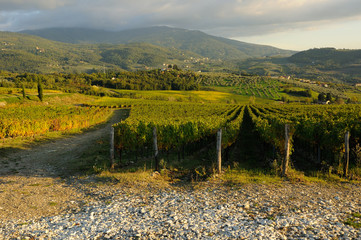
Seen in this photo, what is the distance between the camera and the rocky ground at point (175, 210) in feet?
24.7

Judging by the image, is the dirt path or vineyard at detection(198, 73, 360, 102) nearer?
the dirt path

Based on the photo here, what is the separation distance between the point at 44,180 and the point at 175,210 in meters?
9.23

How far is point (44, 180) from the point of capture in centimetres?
1345

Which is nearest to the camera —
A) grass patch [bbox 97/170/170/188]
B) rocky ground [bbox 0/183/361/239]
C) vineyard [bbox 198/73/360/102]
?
rocky ground [bbox 0/183/361/239]

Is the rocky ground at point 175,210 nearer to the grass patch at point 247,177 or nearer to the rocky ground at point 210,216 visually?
the rocky ground at point 210,216

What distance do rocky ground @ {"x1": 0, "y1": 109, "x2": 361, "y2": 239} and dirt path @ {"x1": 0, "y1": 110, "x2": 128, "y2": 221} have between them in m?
0.05

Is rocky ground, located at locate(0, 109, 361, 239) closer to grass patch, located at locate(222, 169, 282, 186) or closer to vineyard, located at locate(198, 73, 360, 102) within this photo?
grass patch, located at locate(222, 169, 282, 186)

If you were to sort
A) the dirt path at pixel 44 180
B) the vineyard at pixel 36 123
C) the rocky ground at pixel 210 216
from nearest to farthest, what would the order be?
the rocky ground at pixel 210 216 → the dirt path at pixel 44 180 → the vineyard at pixel 36 123

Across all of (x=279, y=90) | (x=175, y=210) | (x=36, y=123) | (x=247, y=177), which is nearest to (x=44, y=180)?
(x=175, y=210)

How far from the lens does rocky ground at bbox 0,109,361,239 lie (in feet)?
24.7

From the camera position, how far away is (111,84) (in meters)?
141

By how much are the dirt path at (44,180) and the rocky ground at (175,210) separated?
0.05m

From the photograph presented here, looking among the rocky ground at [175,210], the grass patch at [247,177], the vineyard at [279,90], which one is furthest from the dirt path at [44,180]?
the vineyard at [279,90]

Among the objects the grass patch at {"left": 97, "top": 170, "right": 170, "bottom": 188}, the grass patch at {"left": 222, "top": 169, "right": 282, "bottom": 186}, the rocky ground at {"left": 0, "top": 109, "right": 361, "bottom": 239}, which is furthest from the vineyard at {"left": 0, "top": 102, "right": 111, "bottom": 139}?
the grass patch at {"left": 222, "top": 169, "right": 282, "bottom": 186}
